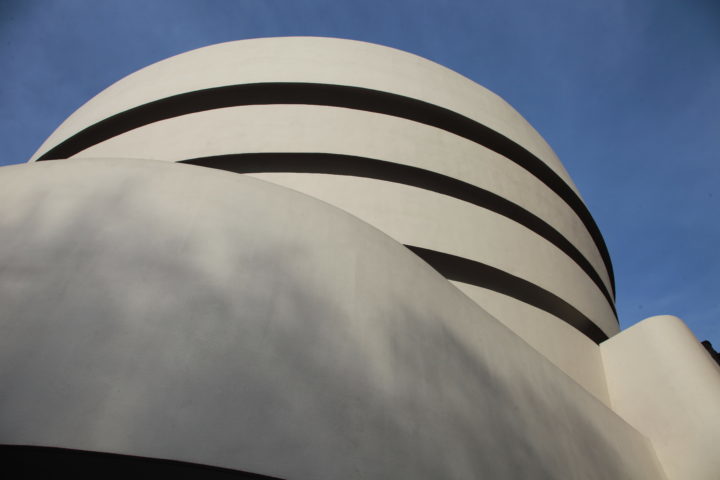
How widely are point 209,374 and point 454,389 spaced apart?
1.65 metres

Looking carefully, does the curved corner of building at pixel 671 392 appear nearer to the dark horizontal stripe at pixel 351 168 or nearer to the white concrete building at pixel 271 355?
the white concrete building at pixel 271 355

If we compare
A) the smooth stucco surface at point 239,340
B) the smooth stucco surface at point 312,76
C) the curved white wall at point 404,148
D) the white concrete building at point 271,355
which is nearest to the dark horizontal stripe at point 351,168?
the curved white wall at point 404,148

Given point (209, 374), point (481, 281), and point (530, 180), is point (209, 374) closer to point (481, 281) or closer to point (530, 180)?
point (481, 281)

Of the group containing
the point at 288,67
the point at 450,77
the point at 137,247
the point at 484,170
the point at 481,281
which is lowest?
the point at 137,247

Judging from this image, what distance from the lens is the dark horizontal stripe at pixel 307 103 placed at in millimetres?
8805

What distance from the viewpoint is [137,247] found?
8.86 ft

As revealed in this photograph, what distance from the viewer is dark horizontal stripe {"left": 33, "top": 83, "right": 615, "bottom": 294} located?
8.80m

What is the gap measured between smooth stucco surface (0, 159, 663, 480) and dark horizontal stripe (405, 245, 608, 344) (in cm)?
303

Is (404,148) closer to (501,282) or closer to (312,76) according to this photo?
(312,76)

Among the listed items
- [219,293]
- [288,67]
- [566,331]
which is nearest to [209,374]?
[219,293]

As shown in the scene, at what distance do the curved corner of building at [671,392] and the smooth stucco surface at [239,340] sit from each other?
1884 millimetres

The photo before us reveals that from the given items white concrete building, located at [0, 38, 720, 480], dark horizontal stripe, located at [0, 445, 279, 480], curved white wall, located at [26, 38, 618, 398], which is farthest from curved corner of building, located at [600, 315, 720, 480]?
dark horizontal stripe, located at [0, 445, 279, 480]

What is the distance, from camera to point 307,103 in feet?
29.1

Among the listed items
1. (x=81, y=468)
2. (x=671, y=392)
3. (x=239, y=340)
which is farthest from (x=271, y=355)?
(x=671, y=392)
